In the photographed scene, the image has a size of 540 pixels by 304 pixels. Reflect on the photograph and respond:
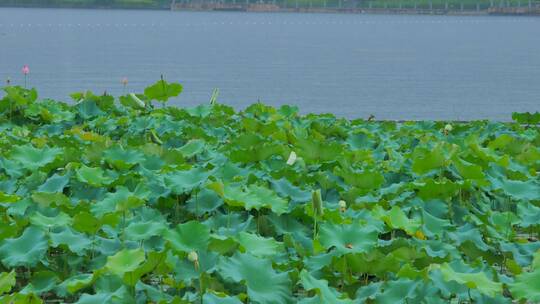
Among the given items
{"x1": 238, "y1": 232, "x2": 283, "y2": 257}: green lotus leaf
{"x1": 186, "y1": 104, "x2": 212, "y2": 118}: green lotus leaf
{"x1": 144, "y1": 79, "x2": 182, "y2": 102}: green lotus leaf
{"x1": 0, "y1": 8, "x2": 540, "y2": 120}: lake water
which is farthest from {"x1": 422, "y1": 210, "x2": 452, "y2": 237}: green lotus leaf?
{"x1": 0, "y1": 8, "x2": 540, "y2": 120}: lake water

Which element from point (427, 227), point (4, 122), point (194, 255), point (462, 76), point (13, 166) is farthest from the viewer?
point (462, 76)

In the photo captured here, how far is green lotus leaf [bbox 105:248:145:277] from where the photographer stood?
3.40 metres

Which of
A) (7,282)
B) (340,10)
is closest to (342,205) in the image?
(7,282)

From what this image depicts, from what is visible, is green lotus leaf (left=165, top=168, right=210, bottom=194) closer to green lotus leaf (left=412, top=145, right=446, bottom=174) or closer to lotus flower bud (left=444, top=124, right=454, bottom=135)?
green lotus leaf (left=412, top=145, right=446, bottom=174)

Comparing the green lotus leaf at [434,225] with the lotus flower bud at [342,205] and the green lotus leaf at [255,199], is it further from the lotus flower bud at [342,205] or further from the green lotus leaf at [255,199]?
the green lotus leaf at [255,199]

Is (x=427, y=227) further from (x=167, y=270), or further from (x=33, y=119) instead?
(x=33, y=119)

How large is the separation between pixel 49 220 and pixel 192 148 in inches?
60.6

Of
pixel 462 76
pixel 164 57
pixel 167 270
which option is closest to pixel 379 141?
pixel 167 270

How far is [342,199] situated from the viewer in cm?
461

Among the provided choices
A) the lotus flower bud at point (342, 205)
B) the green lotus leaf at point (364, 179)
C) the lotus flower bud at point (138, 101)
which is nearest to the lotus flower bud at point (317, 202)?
the lotus flower bud at point (342, 205)

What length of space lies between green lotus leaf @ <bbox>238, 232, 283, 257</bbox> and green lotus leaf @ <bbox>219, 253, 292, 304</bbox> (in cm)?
22

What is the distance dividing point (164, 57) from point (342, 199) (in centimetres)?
3006

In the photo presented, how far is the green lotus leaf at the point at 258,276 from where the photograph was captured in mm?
Result: 3350

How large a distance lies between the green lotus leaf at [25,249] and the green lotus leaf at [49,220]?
0.08 metres
